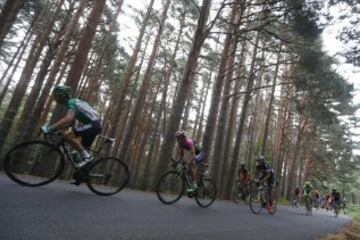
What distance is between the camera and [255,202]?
10844 mm

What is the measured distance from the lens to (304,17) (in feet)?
41.1

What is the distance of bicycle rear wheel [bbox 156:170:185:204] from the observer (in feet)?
24.0

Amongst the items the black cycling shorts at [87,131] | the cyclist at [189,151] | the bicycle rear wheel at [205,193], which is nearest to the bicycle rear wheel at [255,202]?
the bicycle rear wheel at [205,193]

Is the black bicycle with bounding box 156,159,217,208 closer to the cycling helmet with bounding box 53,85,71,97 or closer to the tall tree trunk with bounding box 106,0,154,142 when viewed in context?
the cycling helmet with bounding box 53,85,71,97

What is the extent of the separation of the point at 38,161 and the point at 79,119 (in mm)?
1435

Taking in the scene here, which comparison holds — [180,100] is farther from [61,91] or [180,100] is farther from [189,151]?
[61,91]

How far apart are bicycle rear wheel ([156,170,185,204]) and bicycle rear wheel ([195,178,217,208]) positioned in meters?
0.63

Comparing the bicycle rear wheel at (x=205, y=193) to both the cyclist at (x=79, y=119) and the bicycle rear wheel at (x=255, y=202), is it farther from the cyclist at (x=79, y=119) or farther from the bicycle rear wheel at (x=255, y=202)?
the cyclist at (x=79, y=119)

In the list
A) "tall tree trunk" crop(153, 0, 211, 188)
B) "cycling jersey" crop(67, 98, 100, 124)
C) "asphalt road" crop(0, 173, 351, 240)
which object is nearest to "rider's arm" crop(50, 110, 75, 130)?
"cycling jersey" crop(67, 98, 100, 124)

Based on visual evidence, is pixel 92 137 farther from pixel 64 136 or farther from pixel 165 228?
pixel 165 228

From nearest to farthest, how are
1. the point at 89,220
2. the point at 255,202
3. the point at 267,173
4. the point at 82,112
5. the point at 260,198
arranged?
the point at 89,220
the point at 82,112
the point at 255,202
the point at 260,198
the point at 267,173

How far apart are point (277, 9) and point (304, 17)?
1.17 metres

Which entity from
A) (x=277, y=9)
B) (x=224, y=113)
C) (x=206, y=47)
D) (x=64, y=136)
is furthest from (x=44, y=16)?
(x=64, y=136)

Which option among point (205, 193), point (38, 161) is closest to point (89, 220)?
point (38, 161)
